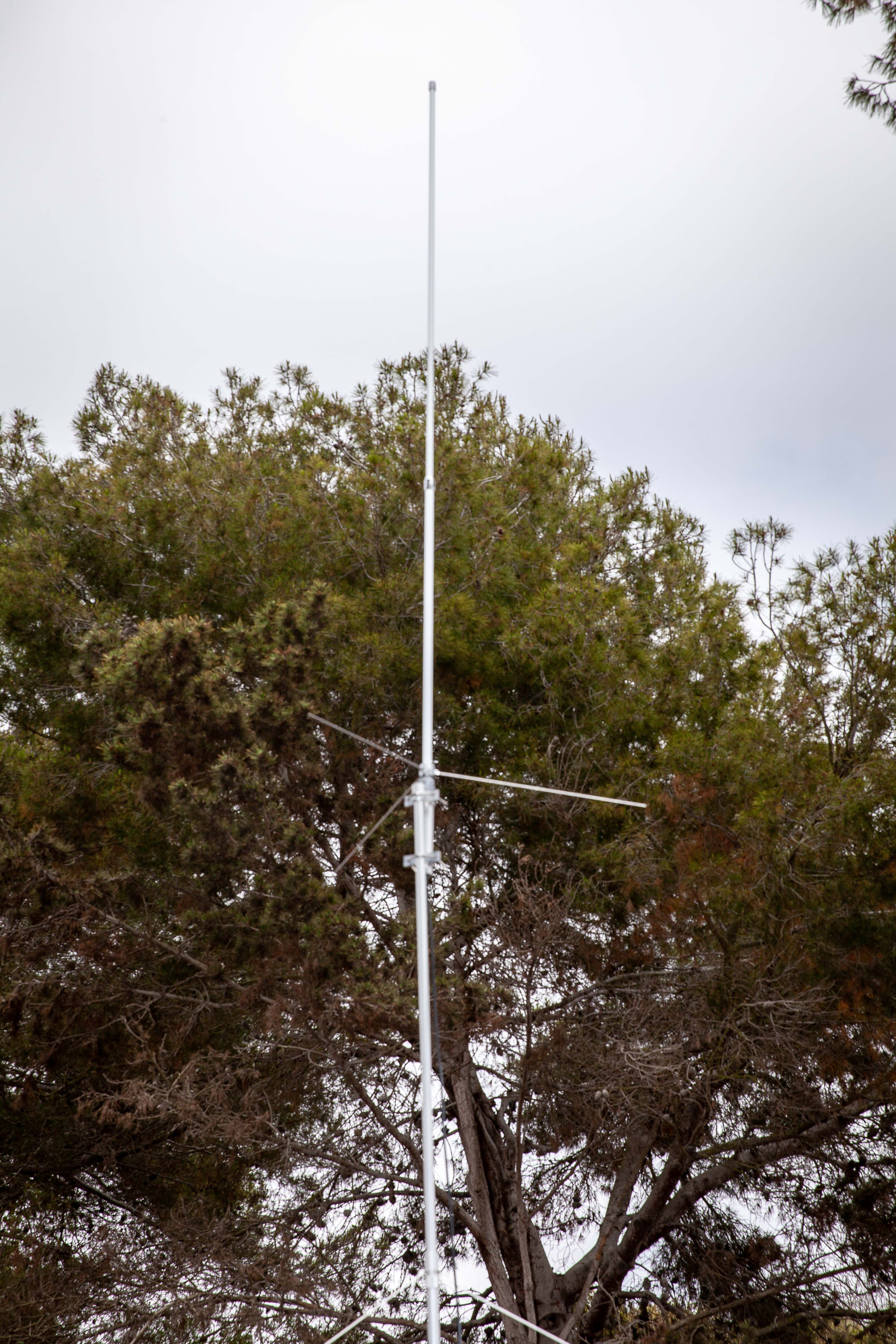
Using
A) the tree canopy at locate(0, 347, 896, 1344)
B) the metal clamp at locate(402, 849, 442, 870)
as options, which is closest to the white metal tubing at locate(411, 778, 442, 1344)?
the metal clamp at locate(402, 849, 442, 870)

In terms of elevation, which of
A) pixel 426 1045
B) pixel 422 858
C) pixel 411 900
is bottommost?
pixel 426 1045

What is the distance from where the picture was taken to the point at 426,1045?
8.09ft

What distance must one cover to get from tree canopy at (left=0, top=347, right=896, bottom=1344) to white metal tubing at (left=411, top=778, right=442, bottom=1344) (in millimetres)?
2331

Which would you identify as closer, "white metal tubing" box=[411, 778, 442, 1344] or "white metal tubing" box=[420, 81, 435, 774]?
"white metal tubing" box=[411, 778, 442, 1344]

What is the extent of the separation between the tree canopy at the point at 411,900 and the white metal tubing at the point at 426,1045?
233cm

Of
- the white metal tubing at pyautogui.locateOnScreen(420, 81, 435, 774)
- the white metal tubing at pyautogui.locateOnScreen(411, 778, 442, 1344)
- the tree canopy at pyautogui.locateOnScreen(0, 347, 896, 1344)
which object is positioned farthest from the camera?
the tree canopy at pyautogui.locateOnScreen(0, 347, 896, 1344)

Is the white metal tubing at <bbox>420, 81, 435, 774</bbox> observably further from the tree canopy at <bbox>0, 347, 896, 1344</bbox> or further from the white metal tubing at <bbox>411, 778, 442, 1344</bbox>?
the tree canopy at <bbox>0, 347, 896, 1344</bbox>

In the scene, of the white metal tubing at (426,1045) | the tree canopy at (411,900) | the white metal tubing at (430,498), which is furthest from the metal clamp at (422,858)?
the tree canopy at (411,900)

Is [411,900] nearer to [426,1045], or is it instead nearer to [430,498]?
[430,498]

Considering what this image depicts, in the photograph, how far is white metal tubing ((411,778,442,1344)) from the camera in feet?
7.84

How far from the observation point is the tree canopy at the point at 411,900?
209 inches

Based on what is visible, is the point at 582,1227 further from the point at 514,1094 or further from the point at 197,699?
the point at 197,699

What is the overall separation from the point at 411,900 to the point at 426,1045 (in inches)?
149

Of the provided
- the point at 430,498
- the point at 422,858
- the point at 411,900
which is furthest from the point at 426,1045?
the point at 411,900
